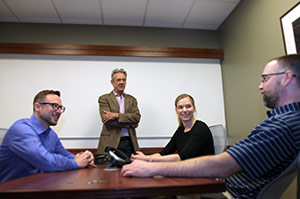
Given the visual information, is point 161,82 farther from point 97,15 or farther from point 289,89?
point 289,89

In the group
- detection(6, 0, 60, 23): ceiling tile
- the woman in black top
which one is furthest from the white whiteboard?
the woman in black top

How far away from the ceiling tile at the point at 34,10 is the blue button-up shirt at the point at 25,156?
2352mm

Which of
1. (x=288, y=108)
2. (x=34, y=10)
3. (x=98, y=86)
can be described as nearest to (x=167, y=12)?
(x=98, y=86)

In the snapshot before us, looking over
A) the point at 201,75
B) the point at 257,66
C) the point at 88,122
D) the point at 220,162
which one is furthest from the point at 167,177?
the point at 201,75

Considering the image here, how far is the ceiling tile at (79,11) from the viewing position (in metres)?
3.06

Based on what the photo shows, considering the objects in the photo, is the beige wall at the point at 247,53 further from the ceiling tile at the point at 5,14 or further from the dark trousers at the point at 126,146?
the ceiling tile at the point at 5,14

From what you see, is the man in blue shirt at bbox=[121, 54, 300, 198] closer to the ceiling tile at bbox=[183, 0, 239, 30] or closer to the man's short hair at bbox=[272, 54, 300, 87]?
the man's short hair at bbox=[272, 54, 300, 87]

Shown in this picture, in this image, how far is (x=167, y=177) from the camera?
→ 93 centimetres

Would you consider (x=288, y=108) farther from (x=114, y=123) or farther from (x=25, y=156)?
(x=114, y=123)

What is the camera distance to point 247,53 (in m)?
Answer: 2.97

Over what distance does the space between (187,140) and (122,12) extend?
7.55ft

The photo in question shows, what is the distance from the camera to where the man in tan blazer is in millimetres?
2541

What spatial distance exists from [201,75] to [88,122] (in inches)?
77.6

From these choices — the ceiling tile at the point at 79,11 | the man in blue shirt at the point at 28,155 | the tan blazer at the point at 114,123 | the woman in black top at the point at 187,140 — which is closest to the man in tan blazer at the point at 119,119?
the tan blazer at the point at 114,123
